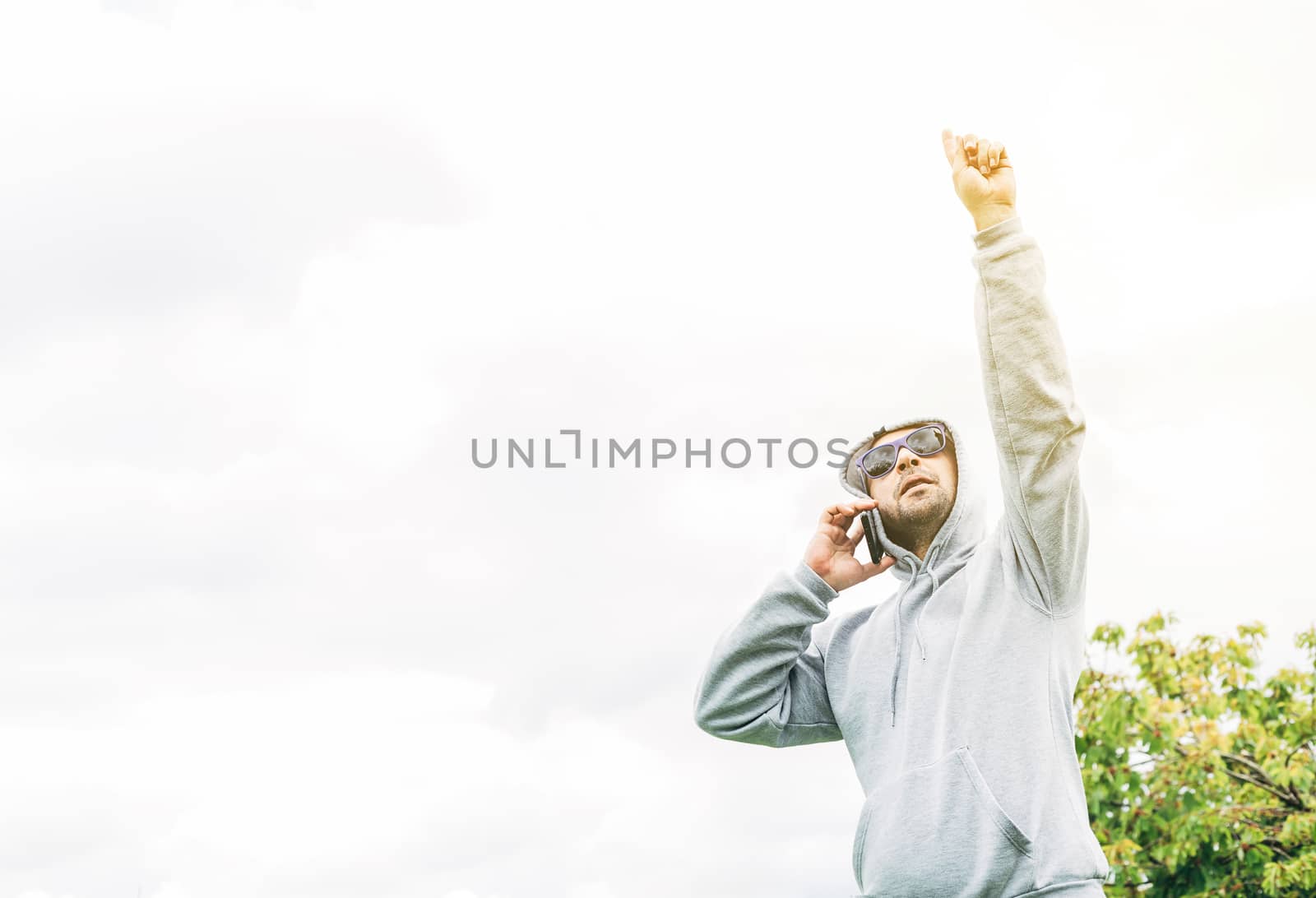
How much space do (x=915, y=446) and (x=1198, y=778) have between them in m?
9.32

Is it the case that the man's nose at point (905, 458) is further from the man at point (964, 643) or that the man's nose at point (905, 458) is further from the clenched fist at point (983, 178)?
the clenched fist at point (983, 178)

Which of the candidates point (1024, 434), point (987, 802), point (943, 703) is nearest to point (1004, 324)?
point (1024, 434)

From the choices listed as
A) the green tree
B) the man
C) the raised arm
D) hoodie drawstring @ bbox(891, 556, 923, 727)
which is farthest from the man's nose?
the green tree

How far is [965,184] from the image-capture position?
12.0ft

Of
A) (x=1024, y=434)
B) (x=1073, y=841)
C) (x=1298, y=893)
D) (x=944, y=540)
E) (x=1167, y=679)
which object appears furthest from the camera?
(x=1167, y=679)

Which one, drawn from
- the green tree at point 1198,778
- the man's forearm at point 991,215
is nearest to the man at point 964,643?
the man's forearm at point 991,215

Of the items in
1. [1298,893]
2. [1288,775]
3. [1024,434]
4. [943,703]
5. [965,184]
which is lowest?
[1298,893]

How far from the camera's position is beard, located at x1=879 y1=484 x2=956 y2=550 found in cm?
398

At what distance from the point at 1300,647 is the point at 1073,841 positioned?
11.5 metres

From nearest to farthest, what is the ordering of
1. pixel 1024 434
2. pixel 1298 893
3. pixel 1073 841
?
pixel 1073 841, pixel 1024 434, pixel 1298 893

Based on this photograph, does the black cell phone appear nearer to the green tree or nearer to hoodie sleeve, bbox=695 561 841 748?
hoodie sleeve, bbox=695 561 841 748

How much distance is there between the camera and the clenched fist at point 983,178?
363cm

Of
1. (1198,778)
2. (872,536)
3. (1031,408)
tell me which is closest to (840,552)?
(872,536)

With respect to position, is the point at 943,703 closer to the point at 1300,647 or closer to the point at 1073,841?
the point at 1073,841
